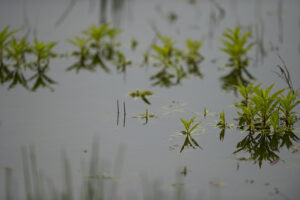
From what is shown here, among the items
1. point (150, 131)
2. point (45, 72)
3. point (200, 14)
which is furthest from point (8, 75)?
point (200, 14)

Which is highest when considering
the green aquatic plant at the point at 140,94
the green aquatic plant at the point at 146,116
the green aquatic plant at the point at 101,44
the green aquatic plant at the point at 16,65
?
the green aquatic plant at the point at 101,44

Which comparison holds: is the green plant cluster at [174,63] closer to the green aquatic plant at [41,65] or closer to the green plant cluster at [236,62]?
the green plant cluster at [236,62]

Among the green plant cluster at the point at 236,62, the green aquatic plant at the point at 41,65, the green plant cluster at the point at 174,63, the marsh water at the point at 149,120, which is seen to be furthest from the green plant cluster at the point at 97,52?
the green plant cluster at the point at 236,62

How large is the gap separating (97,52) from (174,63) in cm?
104

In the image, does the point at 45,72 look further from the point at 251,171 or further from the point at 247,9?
the point at 247,9

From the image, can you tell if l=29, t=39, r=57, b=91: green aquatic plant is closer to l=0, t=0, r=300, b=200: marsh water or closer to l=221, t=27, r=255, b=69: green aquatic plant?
l=0, t=0, r=300, b=200: marsh water

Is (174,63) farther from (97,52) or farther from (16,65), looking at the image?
(16,65)

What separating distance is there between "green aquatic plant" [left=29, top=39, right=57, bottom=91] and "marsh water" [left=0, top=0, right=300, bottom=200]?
0.10 meters

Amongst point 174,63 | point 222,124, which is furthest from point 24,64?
point 222,124

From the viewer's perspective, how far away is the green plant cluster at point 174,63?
4316 mm

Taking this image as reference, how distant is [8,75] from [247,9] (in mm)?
4286

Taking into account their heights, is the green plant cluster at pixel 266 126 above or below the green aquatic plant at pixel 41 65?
below

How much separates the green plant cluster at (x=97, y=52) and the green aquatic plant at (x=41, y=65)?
0.94 feet

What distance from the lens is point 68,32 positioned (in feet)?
19.0
